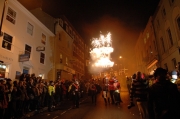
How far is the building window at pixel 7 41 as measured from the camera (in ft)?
39.6

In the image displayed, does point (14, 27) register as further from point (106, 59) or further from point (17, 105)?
point (106, 59)

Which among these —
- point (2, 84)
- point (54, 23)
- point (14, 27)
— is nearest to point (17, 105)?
point (2, 84)

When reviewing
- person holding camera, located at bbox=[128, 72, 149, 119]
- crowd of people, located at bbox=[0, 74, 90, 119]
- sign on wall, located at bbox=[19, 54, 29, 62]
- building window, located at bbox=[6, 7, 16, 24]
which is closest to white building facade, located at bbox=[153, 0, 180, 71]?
person holding camera, located at bbox=[128, 72, 149, 119]

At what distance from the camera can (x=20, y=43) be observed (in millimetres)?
14086

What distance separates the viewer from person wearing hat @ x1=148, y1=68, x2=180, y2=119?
2.47 m

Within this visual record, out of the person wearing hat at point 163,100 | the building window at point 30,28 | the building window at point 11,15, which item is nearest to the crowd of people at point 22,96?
the building window at point 11,15

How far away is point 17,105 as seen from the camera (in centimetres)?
849

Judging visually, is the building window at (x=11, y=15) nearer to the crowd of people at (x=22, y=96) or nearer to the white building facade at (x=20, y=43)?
the white building facade at (x=20, y=43)

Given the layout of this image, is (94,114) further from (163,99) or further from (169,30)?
(169,30)

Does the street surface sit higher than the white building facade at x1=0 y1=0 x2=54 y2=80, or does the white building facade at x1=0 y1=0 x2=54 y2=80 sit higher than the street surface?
the white building facade at x1=0 y1=0 x2=54 y2=80

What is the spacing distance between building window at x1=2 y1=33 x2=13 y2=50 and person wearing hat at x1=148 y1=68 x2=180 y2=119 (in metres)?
12.8

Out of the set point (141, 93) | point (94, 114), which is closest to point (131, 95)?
point (141, 93)

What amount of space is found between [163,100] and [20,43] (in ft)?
47.3

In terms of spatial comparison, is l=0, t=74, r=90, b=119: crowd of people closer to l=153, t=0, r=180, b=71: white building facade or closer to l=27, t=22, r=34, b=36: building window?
A: l=27, t=22, r=34, b=36: building window
